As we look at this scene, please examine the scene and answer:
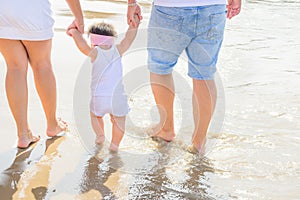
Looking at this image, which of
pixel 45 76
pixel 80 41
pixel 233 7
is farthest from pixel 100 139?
pixel 233 7

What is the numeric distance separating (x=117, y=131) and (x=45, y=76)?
577mm

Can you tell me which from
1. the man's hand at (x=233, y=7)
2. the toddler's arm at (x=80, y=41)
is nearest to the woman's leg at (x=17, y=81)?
the toddler's arm at (x=80, y=41)

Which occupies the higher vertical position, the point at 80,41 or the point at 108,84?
the point at 80,41

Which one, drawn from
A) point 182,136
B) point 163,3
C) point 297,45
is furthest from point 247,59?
point 163,3

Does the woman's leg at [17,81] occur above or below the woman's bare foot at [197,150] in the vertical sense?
above

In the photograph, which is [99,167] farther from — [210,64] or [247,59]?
[247,59]

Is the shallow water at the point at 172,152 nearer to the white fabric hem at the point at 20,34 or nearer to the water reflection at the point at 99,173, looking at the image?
the water reflection at the point at 99,173

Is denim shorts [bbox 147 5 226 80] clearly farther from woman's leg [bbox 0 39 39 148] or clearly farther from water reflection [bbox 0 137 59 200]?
water reflection [bbox 0 137 59 200]

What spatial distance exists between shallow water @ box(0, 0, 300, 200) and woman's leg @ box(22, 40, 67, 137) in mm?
110

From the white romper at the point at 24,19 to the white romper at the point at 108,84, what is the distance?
0.36 m

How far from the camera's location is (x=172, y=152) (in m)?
3.13

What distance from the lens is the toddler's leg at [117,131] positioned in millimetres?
3061

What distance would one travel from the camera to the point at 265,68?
507 cm

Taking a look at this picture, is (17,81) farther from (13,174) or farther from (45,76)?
(13,174)
